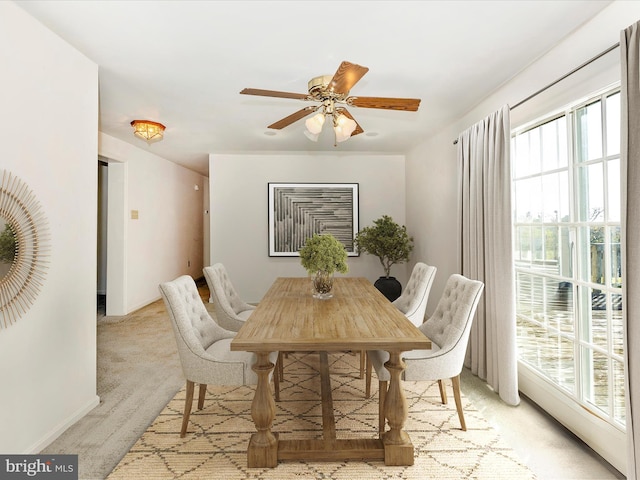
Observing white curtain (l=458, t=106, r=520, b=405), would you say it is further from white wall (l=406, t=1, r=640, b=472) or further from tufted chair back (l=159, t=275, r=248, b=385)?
tufted chair back (l=159, t=275, r=248, b=385)

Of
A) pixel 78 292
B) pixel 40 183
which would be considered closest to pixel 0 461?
pixel 78 292

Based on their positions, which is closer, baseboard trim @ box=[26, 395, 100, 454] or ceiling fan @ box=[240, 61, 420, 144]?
baseboard trim @ box=[26, 395, 100, 454]

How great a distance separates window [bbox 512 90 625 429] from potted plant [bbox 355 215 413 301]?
2.32 m

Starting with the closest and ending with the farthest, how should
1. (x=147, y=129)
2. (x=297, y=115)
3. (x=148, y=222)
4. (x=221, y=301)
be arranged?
(x=297, y=115)
(x=221, y=301)
(x=147, y=129)
(x=148, y=222)

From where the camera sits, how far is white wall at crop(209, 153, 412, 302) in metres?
5.77

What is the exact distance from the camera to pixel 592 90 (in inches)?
79.0

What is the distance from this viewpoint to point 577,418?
215 cm

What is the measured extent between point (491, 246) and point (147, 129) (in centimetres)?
374

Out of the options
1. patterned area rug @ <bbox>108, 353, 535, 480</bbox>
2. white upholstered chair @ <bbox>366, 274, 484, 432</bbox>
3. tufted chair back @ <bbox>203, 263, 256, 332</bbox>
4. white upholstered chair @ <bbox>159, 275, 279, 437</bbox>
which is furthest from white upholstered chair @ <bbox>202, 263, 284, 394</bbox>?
white upholstered chair @ <bbox>366, 274, 484, 432</bbox>

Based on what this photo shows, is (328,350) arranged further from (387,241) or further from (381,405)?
(387,241)

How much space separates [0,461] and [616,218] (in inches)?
139

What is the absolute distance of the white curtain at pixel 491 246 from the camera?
2615 mm

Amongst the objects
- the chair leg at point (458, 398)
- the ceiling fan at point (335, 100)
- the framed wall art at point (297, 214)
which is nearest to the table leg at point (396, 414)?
the chair leg at point (458, 398)

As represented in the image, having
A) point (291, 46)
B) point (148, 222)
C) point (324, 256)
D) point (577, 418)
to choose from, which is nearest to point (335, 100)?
point (291, 46)
